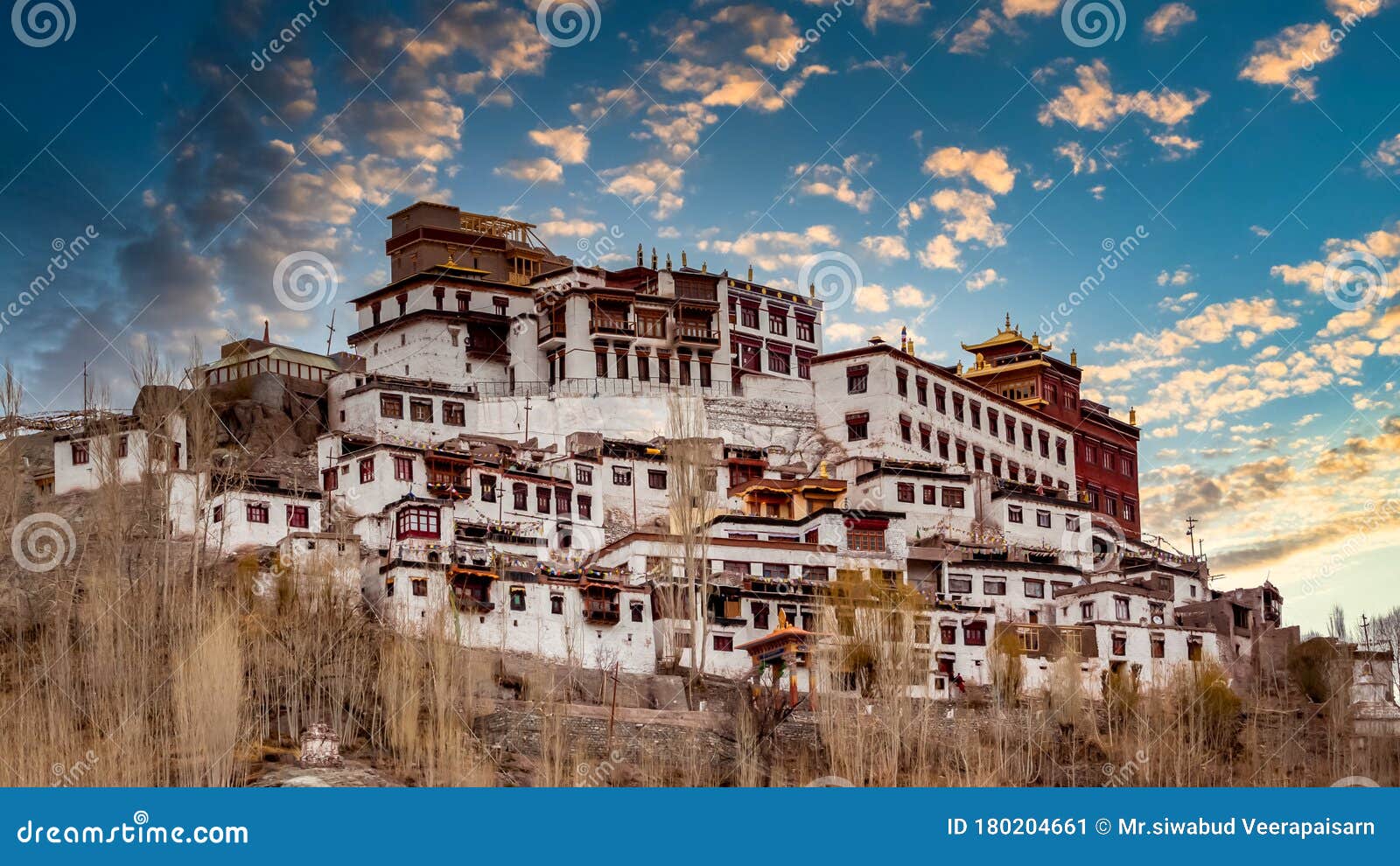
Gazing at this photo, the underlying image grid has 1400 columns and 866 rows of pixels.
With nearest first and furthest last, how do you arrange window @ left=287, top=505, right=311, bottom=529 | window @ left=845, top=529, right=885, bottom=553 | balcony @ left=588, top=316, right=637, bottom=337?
window @ left=287, top=505, right=311, bottom=529
window @ left=845, top=529, right=885, bottom=553
balcony @ left=588, top=316, right=637, bottom=337

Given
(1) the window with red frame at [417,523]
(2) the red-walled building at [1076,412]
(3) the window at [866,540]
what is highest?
(2) the red-walled building at [1076,412]

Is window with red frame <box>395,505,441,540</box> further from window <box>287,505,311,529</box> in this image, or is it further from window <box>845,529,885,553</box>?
window <box>845,529,885,553</box>

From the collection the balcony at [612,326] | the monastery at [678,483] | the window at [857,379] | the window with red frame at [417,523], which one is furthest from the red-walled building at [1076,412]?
the window with red frame at [417,523]

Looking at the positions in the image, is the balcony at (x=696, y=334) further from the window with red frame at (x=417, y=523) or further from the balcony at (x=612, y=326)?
the window with red frame at (x=417, y=523)

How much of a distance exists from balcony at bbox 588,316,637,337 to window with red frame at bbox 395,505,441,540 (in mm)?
17320

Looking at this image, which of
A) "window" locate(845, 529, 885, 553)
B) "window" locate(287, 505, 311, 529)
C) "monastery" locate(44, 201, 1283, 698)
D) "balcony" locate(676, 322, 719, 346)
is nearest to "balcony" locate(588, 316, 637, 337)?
"monastery" locate(44, 201, 1283, 698)

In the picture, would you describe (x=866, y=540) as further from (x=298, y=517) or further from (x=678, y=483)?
(x=298, y=517)

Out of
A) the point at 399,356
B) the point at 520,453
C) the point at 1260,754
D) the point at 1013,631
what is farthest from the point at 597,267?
the point at 1260,754

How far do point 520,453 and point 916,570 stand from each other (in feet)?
40.8

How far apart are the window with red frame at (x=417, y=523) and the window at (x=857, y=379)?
21256mm

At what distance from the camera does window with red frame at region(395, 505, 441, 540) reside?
43844 millimetres

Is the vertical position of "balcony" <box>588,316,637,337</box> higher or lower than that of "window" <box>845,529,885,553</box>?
higher

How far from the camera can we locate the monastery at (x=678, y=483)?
4234cm

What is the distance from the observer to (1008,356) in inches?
2825
